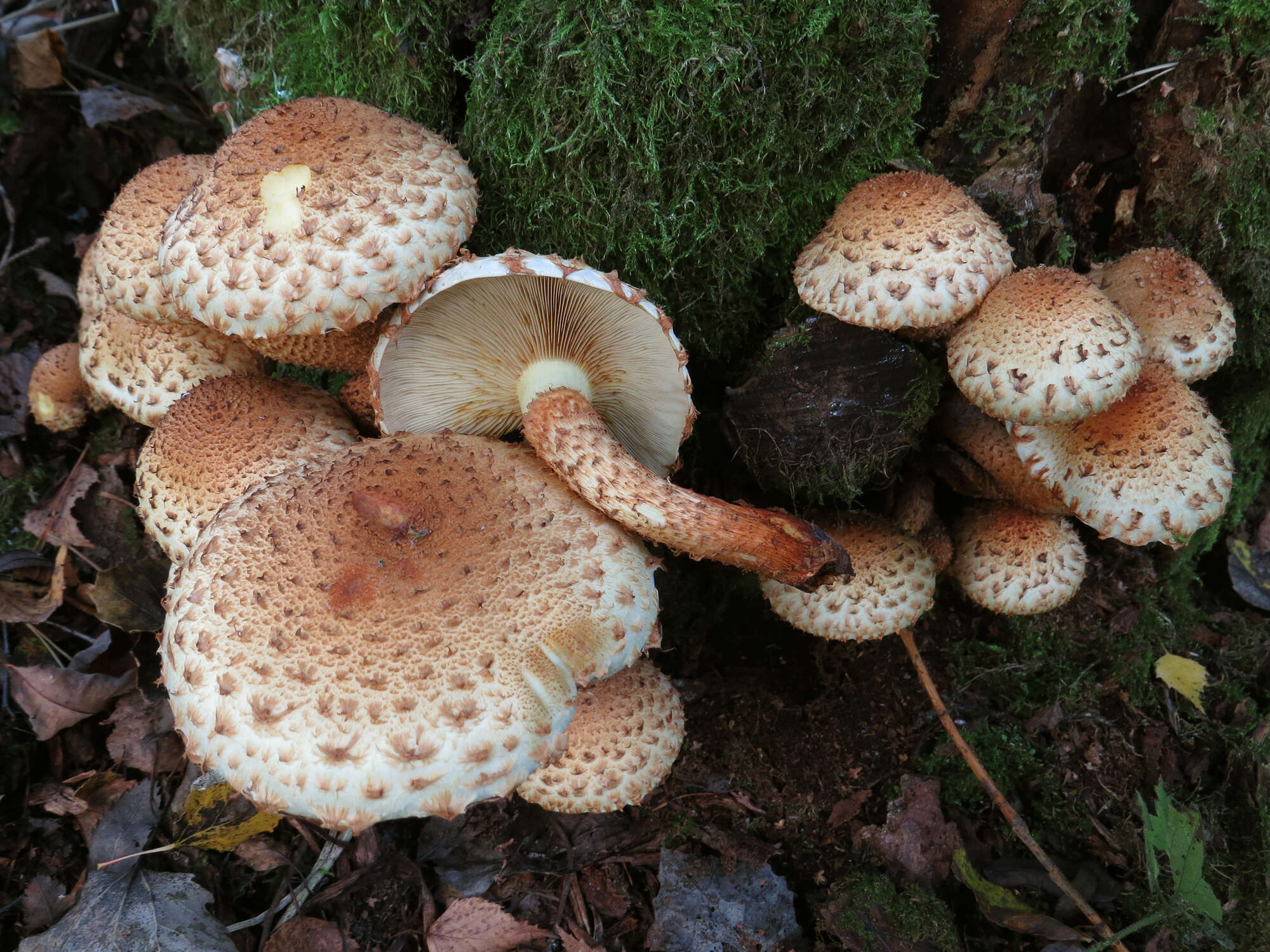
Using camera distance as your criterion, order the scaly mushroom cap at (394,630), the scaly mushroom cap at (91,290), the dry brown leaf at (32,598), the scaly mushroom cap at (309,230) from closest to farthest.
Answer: the scaly mushroom cap at (394,630) < the scaly mushroom cap at (309,230) < the scaly mushroom cap at (91,290) < the dry brown leaf at (32,598)

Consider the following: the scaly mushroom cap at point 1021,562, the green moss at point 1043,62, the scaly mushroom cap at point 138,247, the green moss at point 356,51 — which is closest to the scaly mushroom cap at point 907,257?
the green moss at point 1043,62

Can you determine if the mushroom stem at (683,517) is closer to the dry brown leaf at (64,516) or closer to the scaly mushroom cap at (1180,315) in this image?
the scaly mushroom cap at (1180,315)

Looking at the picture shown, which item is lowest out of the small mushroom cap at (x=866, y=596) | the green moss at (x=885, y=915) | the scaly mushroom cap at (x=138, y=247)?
the green moss at (x=885, y=915)

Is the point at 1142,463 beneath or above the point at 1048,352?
beneath

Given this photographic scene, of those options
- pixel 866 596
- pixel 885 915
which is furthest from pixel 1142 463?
pixel 885 915

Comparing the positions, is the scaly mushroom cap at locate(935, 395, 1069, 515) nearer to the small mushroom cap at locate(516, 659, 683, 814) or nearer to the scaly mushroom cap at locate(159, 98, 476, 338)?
the small mushroom cap at locate(516, 659, 683, 814)

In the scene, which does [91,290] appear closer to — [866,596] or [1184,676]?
[866,596]
